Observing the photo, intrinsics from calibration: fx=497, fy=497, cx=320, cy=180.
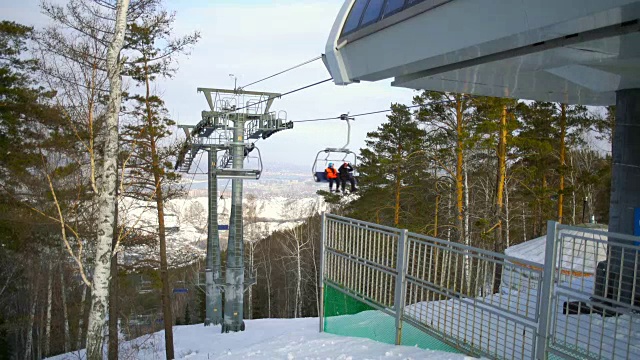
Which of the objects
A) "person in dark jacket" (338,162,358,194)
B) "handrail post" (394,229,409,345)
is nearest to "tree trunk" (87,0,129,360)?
"person in dark jacket" (338,162,358,194)

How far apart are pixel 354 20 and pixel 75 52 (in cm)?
663

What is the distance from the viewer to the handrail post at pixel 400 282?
759 cm

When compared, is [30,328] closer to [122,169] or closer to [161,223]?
[161,223]

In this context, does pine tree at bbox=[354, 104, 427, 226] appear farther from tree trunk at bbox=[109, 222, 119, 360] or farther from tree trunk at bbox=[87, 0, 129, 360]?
tree trunk at bbox=[87, 0, 129, 360]

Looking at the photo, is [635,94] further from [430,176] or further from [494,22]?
[430,176]

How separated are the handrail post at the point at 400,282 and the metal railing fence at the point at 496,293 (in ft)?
0.05

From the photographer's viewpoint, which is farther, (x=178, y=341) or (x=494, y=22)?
(x=178, y=341)

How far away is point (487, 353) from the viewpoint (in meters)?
6.14

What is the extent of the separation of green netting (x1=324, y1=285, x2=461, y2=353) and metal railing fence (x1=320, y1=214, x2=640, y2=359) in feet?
0.44

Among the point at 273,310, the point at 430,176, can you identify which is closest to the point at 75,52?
the point at 430,176

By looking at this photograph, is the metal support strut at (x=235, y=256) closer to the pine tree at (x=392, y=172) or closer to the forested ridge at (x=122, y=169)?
the forested ridge at (x=122, y=169)

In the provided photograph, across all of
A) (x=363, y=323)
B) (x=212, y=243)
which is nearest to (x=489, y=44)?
(x=363, y=323)

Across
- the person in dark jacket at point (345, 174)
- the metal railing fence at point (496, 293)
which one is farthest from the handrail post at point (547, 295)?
the person in dark jacket at point (345, 174)

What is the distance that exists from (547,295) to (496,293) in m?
3.31
